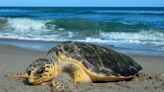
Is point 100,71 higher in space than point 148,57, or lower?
higher

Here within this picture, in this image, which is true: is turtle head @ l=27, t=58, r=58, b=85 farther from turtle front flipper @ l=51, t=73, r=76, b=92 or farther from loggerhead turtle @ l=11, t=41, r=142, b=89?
turtle front flipper @ l=51, t=73, r=76, b=92

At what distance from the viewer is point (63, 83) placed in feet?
18.5

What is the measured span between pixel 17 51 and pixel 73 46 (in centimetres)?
498

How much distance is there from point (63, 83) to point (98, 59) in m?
0.94


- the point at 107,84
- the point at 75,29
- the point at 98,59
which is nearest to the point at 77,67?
the point at 98,59

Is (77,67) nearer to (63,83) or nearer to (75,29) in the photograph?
(63,83)

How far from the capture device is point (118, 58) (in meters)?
6.64

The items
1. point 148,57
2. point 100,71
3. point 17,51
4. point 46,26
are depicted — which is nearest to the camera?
point 100,71

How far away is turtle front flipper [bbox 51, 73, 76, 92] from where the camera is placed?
18.2 feet

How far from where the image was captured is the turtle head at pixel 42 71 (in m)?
5.73

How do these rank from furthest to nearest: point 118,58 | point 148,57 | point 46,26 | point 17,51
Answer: point 46,26, point 17,51, point 148,57, point 118,58

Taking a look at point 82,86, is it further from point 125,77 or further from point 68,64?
point 125,77

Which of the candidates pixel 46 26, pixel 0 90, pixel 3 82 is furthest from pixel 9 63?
pixel 46 26

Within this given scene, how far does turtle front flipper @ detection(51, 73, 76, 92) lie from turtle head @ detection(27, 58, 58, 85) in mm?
117
